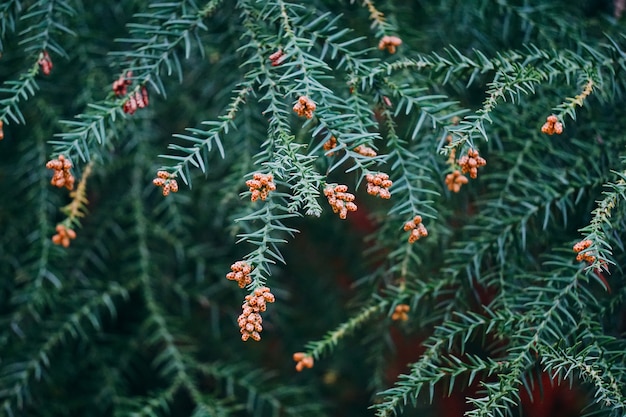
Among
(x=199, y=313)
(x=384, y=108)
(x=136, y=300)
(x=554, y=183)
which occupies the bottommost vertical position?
(x=199, y=313)

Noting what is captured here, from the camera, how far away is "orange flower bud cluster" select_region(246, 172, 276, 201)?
2.28 feet

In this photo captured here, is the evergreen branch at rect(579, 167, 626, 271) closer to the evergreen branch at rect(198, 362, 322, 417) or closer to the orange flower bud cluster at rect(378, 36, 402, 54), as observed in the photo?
the orange flower bud cluster at rect(378, 36, 402, 54)

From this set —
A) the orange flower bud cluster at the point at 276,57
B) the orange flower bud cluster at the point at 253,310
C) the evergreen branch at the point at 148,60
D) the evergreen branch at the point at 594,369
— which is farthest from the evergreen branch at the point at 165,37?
the evergreen branch at the point at 594,369

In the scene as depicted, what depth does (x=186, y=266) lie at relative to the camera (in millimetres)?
1405

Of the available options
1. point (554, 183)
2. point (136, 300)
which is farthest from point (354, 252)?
point (554, 183)

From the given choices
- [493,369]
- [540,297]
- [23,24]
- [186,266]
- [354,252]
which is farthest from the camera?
[354,252]

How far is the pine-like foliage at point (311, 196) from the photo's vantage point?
2.61 ft

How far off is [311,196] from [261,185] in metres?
0.06

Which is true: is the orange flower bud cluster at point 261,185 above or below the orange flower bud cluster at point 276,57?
below

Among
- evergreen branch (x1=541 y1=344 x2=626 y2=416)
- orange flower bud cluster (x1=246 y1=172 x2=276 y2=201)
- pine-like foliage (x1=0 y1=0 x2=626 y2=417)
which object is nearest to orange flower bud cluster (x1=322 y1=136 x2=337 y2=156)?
pine-like foliage (x1=0 y1=0 x2=626 y2=417)

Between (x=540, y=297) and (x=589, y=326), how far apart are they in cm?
8

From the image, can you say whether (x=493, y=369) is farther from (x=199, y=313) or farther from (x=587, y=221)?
(x=199, y=313)

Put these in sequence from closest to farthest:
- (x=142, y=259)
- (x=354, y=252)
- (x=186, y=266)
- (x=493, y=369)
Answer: (x=493, y=369)
(x=142, y=259)
(x=186, y=266)
(x=354, y=252)

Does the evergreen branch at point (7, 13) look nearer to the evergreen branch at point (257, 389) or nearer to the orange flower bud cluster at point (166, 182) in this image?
the orange flower bud cluster at point (166, 182)
